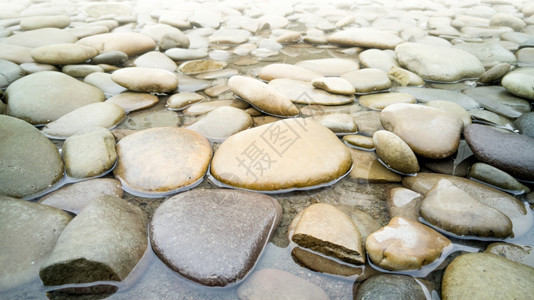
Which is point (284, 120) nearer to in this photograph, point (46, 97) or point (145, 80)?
point (145, 80)

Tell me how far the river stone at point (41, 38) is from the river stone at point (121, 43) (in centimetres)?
29

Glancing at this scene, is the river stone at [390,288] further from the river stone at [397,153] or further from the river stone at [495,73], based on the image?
the river stone at [495,73]

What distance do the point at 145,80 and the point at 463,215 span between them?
253 cm

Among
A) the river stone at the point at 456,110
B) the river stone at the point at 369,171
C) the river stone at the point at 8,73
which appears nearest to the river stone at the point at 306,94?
the river stone at the point at 456,110

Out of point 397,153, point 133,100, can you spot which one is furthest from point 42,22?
point 397,153

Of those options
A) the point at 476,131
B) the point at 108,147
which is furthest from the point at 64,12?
the point at 476,131

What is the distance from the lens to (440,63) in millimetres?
3318

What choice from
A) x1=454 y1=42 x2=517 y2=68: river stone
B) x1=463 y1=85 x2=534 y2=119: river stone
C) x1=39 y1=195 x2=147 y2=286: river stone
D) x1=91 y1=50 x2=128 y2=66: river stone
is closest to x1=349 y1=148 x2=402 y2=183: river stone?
→ x1=39 y1=195 x2=147 y2=286: river stone

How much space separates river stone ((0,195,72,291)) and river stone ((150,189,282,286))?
1.40 ft

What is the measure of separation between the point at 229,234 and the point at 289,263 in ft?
0.97

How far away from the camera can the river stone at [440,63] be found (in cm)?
324

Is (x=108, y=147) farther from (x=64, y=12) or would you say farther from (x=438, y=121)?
(x=64, y=12)

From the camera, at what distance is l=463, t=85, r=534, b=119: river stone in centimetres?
255

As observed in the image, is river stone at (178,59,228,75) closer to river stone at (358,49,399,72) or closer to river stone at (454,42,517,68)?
river stone at (358,49,399,72)
